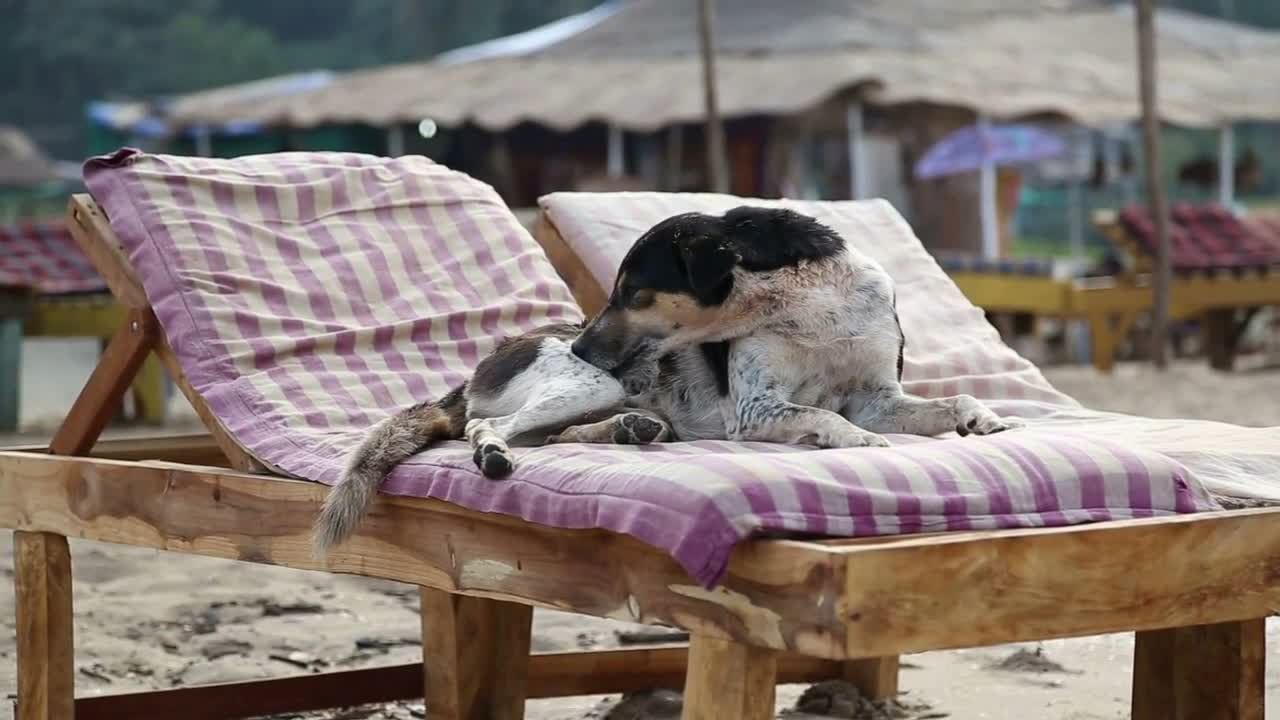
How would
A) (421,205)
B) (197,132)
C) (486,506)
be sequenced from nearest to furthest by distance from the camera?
1. (486,506)
2. (421,205)
3. (197,132)

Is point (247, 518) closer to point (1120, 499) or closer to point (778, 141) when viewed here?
point (1120, 499)

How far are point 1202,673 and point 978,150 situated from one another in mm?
19460

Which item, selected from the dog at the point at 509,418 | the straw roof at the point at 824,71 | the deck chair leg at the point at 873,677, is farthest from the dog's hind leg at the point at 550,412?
the straw roof at the point at 824,71

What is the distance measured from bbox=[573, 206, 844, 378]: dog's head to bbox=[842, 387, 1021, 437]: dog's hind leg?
333 mm

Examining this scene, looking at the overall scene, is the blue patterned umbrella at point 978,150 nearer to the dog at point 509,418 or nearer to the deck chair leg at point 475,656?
the deck chair leg at point 475,656

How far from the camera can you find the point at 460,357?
4.09 m

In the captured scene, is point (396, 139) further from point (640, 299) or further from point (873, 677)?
point (640, 299)

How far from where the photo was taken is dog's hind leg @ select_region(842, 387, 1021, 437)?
3.51m

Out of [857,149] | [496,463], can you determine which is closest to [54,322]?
[496,463]

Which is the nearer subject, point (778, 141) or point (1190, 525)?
point (1190, 525)

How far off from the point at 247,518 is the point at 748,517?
4.41ft

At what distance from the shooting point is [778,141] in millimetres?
22625

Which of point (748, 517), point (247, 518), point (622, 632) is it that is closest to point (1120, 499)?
point (748, 517)

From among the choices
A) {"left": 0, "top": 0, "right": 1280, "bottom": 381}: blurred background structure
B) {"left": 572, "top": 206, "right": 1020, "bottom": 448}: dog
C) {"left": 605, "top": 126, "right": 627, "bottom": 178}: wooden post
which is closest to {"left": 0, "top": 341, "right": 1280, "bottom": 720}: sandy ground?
{"left": 572, "top": 206, "right": 1020, "bottom": 448}: dog
